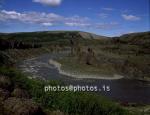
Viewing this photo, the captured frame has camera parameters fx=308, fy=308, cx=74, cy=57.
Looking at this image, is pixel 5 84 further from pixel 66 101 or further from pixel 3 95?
pixel 66 101

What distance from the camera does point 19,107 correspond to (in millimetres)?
15391

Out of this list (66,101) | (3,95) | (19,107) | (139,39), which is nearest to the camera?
(19,107)

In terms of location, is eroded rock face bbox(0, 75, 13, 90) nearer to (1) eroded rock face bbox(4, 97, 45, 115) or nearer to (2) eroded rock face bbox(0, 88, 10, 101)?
(2) eroded rock face bbox(0, 88, 10, 101)

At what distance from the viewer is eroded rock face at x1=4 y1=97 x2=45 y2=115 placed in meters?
15.3

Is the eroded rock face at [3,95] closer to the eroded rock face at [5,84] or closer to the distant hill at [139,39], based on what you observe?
the eroded rock face at [5,84]

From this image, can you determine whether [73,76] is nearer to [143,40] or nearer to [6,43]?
[143,40]

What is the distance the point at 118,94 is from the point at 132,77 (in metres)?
29.3

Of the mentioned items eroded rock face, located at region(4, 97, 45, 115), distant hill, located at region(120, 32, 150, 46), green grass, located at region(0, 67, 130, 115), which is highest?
distant hill, located at region(120, 32, 150, 46)

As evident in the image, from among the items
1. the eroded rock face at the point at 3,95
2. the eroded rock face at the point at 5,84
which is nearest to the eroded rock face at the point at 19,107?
the eroded rock face at the point at 3,95

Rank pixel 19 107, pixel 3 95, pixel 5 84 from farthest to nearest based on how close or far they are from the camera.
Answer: pixel 5 84, pixel 3 95, pixel 19 107

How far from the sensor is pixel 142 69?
325 feet

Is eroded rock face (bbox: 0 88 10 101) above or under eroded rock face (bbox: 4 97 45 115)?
above

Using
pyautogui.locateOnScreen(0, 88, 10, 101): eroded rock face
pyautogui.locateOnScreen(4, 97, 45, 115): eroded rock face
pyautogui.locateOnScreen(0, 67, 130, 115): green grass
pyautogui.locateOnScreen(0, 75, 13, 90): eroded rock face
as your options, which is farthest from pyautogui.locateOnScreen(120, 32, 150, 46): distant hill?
pyautogui.locateOnScreen(4, 97, 45, 115): eroded rock face

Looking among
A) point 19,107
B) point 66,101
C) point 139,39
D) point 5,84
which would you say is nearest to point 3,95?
point 19,107
